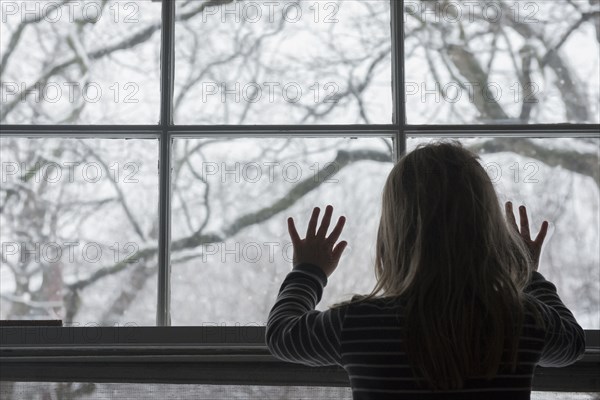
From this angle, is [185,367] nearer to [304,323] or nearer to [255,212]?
[255,212]

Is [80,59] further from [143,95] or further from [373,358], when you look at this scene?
[373,358]

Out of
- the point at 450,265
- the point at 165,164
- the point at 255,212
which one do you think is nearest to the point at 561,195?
the point at 255,212

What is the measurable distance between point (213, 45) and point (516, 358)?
150 centimetres

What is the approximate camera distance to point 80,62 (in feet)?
7.66

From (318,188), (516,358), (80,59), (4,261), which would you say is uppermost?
(80,59)

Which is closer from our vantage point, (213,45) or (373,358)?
(373,358)

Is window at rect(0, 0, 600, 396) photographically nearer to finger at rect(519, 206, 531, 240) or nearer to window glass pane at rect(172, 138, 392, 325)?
window glass pane at rect(172, 138, 392, 325)

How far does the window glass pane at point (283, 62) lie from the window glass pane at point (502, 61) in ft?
0.37

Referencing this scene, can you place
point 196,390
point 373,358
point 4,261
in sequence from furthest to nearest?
1. point 4,261
2. point 196,390
3. point 373,358

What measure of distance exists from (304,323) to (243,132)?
1185 mm

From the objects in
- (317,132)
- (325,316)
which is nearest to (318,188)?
(317,132)

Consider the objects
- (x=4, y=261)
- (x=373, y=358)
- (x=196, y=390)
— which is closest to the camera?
(x=373, y=358)

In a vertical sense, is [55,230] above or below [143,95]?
below

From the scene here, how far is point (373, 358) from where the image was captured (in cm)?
114
